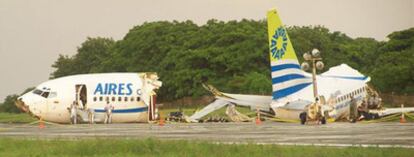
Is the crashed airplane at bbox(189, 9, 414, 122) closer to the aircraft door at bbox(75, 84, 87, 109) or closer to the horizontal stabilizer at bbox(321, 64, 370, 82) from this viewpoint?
the horizontal stabilizer at bbox(321, 64, 370, 82)

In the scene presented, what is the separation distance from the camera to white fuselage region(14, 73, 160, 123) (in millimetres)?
59125

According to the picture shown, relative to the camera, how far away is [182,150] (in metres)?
22.3

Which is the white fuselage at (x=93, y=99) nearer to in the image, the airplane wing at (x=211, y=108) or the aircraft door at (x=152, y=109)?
the aircraft door at (x=152, y=109)

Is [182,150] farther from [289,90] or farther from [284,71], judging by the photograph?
[284,71]

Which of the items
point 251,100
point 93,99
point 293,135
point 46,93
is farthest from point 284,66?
point 293,135

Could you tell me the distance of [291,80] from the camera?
51938 mm

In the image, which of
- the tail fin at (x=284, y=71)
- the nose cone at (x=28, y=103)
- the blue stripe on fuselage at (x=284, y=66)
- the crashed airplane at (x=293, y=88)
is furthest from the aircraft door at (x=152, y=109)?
the blue stripe on fuselage at (x=284, y=66)

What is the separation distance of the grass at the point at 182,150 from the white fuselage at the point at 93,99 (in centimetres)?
3310

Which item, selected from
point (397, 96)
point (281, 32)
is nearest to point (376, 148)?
point (281, 32)

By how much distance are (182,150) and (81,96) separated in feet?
126

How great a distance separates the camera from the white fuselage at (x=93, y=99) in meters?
59.1

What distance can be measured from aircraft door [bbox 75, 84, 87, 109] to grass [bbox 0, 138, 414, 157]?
109 feet

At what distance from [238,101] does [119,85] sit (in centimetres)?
892

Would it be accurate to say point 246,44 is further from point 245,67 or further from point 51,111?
point 51,111
